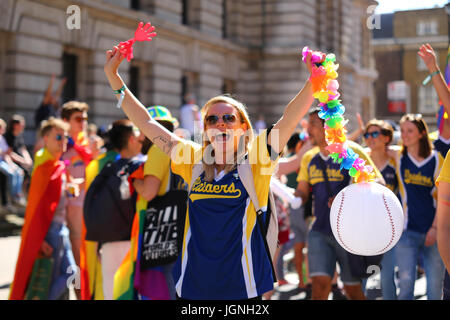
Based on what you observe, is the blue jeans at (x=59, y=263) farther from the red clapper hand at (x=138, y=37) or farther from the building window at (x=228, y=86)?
the building window at (x=228, y=86)

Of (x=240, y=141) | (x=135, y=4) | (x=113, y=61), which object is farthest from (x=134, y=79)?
(x=240, y=141)

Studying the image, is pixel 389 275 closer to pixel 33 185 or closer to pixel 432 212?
pixel 432 212

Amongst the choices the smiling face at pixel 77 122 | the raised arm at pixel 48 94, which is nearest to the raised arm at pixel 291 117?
the smiling face at pixel 77 122

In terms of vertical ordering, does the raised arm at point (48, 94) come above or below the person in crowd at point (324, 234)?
above

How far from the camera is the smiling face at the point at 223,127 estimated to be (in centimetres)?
351

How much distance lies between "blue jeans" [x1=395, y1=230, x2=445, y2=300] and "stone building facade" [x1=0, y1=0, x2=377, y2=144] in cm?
1087

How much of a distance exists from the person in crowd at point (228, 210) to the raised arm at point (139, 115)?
0.27 metres

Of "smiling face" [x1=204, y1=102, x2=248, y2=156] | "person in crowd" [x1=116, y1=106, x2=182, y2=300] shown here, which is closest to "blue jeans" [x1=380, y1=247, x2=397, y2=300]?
"person in crowd" [x1=116, y1=106, x2=182, y2=300]

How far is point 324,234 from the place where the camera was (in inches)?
215

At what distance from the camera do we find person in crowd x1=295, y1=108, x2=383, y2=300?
5434mm

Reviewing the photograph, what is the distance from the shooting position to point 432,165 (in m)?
5.84

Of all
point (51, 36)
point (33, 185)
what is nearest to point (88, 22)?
point (51, 36)

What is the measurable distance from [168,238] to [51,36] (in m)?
11.9

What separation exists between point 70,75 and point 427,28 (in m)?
43.1
